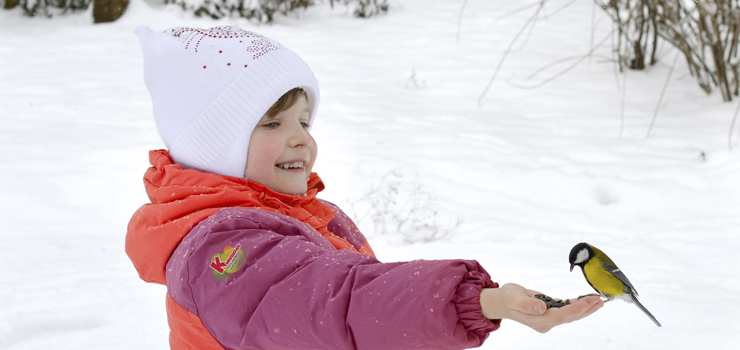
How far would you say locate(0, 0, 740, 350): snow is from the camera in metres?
2.78

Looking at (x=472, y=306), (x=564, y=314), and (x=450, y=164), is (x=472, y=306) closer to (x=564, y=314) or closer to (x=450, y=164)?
(x=564, y=314)

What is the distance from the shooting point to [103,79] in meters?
5.57

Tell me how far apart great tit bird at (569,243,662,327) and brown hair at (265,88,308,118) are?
2.52 ft

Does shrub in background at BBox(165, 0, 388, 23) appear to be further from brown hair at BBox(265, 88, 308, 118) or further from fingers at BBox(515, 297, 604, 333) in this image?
fingers at BBox(515, 297, 604, 333)

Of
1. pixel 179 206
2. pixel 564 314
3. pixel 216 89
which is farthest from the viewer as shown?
pixel 216 89

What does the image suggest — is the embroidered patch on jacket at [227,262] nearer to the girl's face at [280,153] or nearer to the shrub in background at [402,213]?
the girl's face at [280,153]

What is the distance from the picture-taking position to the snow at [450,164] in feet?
9.13

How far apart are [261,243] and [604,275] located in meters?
0.62

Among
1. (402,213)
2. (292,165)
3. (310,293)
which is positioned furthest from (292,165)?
(402,213)

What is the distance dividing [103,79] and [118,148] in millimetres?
1557

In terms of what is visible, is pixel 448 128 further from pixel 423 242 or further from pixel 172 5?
pixel 172 5

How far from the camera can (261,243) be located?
120cm

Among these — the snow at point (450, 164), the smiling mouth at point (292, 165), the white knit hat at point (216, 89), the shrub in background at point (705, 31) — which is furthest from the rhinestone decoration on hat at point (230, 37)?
the shrub in background at point (705, 31)

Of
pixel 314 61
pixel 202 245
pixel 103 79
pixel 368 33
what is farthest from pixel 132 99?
pixel 202 245
